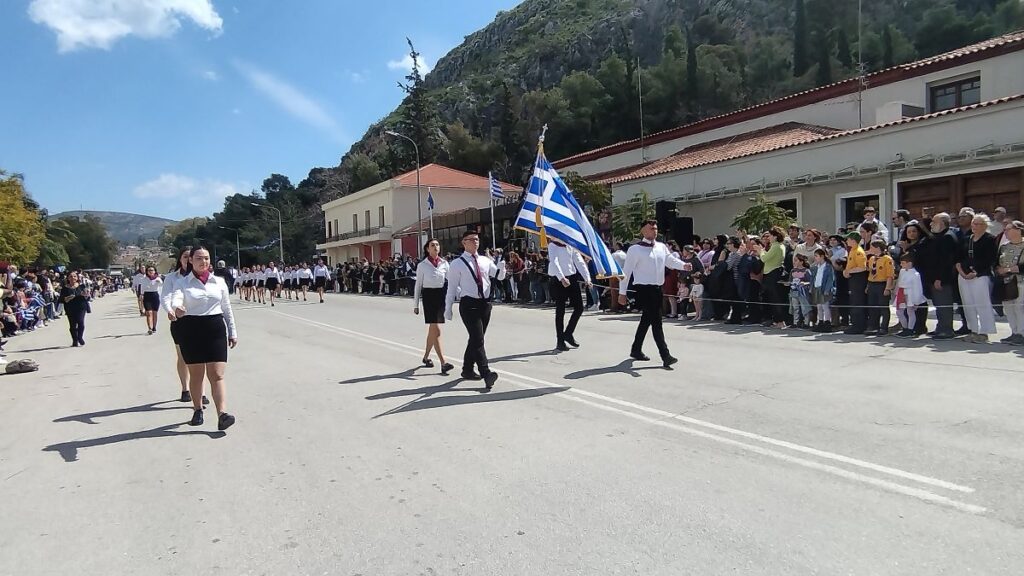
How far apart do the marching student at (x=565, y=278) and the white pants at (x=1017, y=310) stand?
6.06m

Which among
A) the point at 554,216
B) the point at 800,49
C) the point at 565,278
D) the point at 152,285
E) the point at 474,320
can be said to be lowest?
the point at 474,320

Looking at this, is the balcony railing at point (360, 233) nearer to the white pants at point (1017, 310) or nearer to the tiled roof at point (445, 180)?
the tiled roof at point (445, 180)

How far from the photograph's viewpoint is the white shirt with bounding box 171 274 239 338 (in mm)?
6457

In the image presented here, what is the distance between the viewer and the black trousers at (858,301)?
1125cm

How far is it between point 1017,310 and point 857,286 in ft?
7.76

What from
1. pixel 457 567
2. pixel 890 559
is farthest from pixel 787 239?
pixel 457 567

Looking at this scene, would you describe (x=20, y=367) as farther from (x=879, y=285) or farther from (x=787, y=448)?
(x=879, y=285)

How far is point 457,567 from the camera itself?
11.5 feet

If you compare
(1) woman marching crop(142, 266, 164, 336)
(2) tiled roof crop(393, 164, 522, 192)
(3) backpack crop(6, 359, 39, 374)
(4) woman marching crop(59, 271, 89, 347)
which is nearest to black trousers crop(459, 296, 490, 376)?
(3) backpack crop(6, 359, 39, 374)

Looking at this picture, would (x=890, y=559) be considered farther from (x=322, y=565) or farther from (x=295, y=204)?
(x=295, y=204)

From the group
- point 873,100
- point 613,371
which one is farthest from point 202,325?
point 873,100

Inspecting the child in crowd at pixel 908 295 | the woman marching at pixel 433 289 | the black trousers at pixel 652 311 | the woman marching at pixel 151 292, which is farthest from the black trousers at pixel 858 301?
the woman marching at pixel 151 292

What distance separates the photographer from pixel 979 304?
32.3ft

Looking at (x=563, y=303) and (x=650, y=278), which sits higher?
(x=650, y=278)
